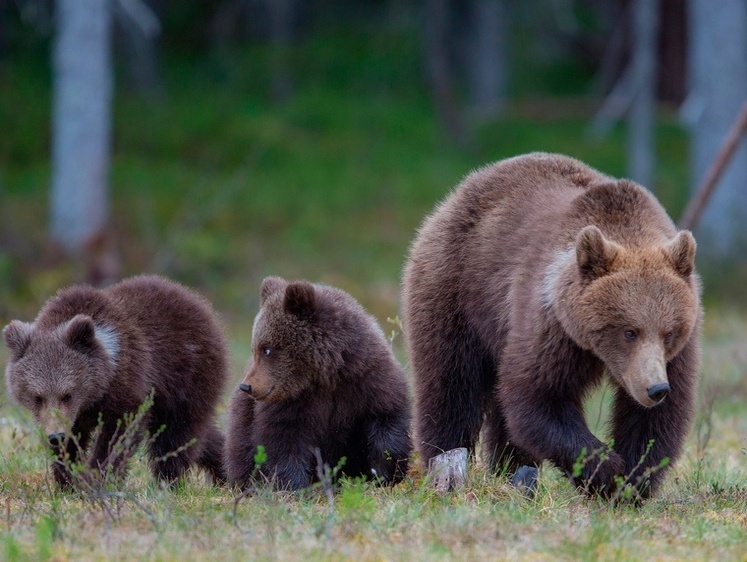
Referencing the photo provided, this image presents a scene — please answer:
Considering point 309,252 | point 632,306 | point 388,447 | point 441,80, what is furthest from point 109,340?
point 441,80

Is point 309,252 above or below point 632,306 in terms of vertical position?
below

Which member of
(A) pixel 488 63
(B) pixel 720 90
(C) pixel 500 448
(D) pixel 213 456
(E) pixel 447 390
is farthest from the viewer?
(A) pixel 488 63

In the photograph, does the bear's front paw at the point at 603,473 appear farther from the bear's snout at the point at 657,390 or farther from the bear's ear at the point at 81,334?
the bear's ear at the point at 81,334

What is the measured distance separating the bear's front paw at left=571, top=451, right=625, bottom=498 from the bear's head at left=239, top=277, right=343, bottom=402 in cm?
164

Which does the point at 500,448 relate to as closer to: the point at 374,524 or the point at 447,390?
the point at 447,390

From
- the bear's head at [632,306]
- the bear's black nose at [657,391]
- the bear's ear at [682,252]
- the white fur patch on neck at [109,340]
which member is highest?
the bear's ear at [682,252]

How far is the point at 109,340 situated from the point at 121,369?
0.20 metres

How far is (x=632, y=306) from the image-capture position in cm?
573

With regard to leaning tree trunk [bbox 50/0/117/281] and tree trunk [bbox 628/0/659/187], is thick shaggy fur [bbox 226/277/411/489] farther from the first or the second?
tree trunk [bbox 628/0/659/187]

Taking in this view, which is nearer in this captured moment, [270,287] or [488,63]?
[270,287]

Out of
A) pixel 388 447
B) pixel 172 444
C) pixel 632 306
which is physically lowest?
pixel 172 444

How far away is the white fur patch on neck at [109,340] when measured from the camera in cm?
697

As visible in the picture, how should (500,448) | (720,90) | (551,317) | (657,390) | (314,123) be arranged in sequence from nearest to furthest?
1. (657,390)
2. (551,317)
3. (500,448)
4. (720,90)
5. (314,123)

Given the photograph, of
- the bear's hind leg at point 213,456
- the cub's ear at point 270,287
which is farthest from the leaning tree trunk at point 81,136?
the cub's ear at point 270,287
